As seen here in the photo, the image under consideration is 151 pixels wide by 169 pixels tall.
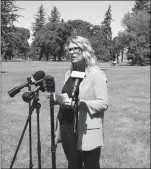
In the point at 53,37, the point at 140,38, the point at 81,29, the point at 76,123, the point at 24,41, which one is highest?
the point at 24,41

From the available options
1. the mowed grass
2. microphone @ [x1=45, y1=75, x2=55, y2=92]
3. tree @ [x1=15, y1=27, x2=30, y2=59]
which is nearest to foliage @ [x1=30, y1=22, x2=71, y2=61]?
tree @ [x1=15, y1=27, x2=30, y2=59]

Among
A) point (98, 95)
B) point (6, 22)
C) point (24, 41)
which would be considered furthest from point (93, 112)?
point (24, 41)

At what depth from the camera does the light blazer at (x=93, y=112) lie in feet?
10.3

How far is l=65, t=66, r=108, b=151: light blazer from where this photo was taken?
3135 mm

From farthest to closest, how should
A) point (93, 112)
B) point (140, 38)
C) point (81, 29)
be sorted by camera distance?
point (140, 38)
point (81, 29)
point (93, 112)

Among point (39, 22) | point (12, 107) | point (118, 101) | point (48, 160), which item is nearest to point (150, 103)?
point (118, 101)

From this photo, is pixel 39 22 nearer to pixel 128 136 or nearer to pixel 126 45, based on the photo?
pixel 126 45

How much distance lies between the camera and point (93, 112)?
10.2ft

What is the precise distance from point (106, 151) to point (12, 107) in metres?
6.35

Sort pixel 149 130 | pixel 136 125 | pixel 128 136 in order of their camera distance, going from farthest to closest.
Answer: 1. pixel 136 125
2. pixel 149 130
3. pixel 128 136

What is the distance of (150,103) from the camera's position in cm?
1324

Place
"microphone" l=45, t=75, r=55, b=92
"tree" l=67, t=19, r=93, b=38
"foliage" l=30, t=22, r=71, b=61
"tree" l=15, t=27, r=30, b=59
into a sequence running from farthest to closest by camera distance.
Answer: "tree" l=15, t=27, r=30, b=59 → "foliage" l=30, t=22, r=71, b=61 → "tree" l=67, t=19, r=93, b=38 → "microphone" l=45, t=75, r=55, b=92

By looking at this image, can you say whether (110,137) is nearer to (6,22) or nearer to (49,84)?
(49,84)

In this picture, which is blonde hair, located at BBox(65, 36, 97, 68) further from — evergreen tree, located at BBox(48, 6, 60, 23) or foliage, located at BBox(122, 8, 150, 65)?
evergreen tree, located at BBox(48, 6, 60, 23)
